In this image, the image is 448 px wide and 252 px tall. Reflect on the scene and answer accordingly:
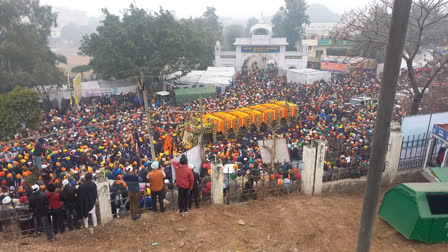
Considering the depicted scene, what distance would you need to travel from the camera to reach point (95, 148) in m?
13.5

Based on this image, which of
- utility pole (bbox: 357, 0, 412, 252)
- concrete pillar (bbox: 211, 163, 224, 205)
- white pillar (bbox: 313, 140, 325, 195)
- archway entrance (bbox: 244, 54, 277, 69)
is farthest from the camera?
archway entrance (bbox: 244, 54, 277, 69)

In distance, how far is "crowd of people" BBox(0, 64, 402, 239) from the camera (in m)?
6.82

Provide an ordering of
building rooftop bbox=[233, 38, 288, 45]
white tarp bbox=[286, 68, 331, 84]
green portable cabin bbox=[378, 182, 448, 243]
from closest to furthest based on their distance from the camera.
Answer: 1. green portable cabin bbox=[378, 182, 448, 243]
2. white tarp bbox=[286, 68, 331, 84]
3. building rooftop bbox=[233, 38, 288, 45]

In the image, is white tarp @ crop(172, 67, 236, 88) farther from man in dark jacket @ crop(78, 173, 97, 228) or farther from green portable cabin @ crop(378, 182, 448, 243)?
green portable cabin @ crop(378, 182, 448, 243)

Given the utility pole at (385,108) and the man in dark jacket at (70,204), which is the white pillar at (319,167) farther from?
the man in dark jacket at (70,204)

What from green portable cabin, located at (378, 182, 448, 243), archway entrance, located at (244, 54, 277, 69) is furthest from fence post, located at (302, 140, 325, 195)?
archway entrance, located at (244, 54, 277, 69)

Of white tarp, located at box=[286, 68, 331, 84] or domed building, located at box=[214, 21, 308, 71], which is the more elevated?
domed building, located at box=[214, 21, 308, 71]

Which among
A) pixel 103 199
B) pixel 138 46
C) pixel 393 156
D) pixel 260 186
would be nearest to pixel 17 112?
pixel 103 199

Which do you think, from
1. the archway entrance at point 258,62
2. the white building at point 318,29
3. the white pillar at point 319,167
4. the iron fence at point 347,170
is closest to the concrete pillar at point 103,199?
the white pillar at point 319,167

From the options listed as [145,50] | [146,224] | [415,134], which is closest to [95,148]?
[146,224]

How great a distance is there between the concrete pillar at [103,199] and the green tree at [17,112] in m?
11.1

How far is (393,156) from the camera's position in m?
8.88

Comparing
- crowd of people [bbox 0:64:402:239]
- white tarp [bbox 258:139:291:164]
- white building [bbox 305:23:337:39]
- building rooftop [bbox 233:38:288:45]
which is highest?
white building [bbox 305:23:337:39]

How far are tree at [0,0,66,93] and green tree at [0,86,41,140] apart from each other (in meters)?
6.91
